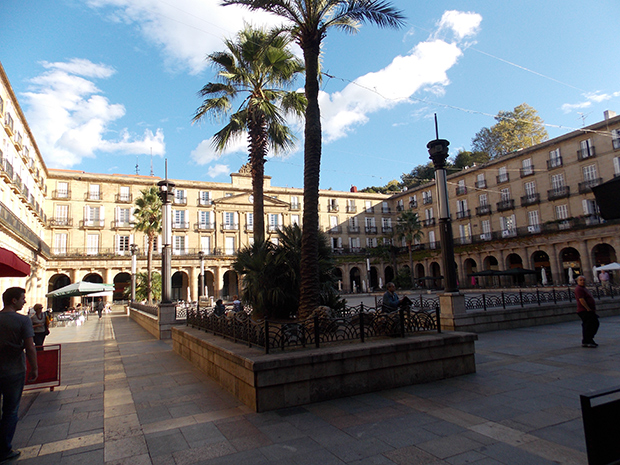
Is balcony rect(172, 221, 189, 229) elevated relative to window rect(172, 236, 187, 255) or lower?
Result: elevated

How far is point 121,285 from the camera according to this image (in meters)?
46.7

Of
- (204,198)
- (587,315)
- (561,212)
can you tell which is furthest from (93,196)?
(561,212)

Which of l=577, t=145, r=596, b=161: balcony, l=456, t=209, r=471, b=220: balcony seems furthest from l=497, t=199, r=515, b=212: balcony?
l=577, t=145, r=596, b=161: balcony

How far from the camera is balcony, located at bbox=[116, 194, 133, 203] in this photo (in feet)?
150

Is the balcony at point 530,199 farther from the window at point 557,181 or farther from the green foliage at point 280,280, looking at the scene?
the green foliage at point 280,280

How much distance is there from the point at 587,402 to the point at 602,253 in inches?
1549

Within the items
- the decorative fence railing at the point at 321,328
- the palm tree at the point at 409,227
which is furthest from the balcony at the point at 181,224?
the decorative fence railing at the point at 321,328

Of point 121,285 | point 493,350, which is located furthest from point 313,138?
point 121,285

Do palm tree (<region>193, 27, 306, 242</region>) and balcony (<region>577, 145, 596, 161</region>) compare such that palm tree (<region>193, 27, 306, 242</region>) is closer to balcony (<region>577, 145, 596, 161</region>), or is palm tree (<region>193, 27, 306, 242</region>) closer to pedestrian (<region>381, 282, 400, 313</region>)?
pedestrian (<region>381, 282, 400, 313</region>)

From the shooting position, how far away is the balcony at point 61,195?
4281 cm

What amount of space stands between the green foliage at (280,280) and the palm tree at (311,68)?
160 cm

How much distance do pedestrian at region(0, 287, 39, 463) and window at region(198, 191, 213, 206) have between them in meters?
47.5

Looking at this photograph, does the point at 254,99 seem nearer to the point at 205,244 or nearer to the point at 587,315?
the point at 587,315

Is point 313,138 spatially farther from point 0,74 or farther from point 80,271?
point 80,271
